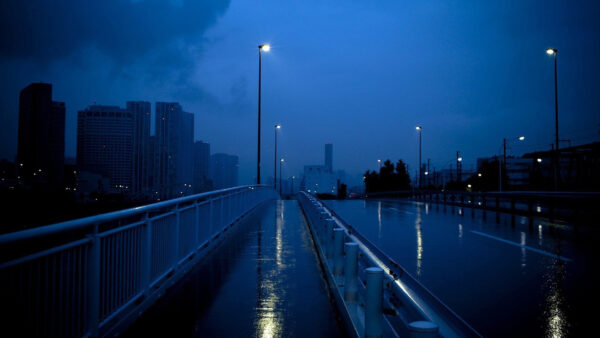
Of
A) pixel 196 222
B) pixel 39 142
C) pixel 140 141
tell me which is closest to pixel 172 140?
pixel 140 141

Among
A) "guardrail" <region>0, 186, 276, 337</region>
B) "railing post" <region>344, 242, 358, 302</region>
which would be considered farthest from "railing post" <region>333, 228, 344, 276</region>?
"guardrail" <region>0, 186, 276, 337</region>

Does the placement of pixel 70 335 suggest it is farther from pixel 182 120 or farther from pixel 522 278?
pixel 182 120

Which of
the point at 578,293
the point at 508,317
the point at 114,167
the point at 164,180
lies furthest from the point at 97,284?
the point at 114,167

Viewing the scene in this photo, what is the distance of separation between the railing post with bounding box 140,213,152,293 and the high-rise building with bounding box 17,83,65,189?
10708 centimetres

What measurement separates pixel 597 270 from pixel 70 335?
859cm

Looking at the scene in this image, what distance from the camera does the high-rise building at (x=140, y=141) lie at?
14443 centimetres

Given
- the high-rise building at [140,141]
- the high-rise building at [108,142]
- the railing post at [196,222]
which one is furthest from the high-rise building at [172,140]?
the railing post at [196,222]

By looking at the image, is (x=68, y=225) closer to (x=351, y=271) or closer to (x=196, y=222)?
(x=351, y=271)

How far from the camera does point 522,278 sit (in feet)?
22.9

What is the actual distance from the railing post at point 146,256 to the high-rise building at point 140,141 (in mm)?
142787

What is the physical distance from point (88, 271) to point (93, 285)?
152mm

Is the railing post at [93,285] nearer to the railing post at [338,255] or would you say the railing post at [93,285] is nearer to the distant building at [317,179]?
the railing post at [338,255]

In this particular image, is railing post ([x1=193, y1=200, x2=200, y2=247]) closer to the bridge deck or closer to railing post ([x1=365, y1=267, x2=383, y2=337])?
the bridge deck

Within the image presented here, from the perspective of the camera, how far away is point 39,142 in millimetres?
135875
